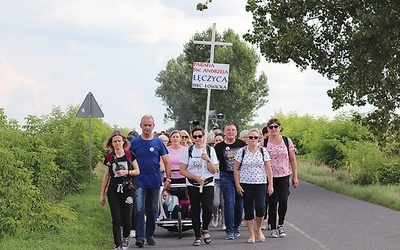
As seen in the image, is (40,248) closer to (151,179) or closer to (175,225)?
(151,179)

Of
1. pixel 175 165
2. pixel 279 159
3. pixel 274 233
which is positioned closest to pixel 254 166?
pixel 279 159

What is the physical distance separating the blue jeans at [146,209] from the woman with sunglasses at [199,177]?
578 millimetres

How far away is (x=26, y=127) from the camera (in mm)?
19641

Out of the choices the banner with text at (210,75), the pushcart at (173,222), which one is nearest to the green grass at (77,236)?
the pushcart at (173,222)

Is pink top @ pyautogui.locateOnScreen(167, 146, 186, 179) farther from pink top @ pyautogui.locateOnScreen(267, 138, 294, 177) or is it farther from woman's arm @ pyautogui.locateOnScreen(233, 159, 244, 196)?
pink top @ pyautogui.locateOnScreen(267, 138, 294, 177)

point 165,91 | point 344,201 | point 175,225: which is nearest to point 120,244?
point 175,225

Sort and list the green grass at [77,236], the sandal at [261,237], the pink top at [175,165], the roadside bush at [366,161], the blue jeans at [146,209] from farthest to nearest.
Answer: the roadside bush at [366,161]
the pink top at [175,165]
the sandal at [261,237]
the blue jeans at [146,209]
the green grass at [77,236]

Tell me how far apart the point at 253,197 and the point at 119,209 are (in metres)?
2.52

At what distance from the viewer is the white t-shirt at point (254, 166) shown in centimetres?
1407

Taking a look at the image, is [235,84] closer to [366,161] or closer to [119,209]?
[366,161]

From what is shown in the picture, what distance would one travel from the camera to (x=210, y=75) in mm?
15461

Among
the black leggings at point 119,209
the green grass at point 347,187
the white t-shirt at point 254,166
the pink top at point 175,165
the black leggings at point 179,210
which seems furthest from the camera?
the green grass at point 347,187

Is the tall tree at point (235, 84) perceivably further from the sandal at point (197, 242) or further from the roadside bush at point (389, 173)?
the sandal at point (197, 242)

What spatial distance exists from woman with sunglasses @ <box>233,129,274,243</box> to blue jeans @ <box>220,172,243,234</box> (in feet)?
1.47
